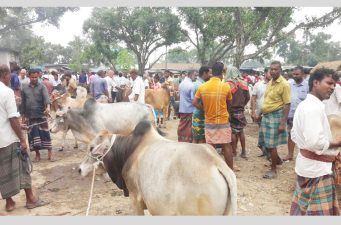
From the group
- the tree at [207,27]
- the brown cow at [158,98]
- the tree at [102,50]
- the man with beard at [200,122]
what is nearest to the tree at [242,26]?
the tree at [207,27]

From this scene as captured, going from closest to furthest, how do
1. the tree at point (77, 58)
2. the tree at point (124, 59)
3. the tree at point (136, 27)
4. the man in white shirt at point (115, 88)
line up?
1. the man in white shirt at point (115, 88)
2. the tree at point (136, 27)
3. the tree at point (124, 59)
4. the tree at point (77, 58)

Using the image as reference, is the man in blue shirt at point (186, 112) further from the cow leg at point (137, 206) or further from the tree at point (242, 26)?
the tree at point (242, 26)

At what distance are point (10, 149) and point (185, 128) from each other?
141 inches

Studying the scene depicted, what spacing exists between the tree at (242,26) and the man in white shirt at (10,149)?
36.5ft

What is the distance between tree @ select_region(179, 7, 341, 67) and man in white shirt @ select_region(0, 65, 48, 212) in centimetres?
1111

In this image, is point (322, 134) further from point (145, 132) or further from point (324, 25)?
point (324, 25)

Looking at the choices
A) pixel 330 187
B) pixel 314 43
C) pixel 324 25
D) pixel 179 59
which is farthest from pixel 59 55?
pixel 330 187

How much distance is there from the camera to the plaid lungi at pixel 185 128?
716cm

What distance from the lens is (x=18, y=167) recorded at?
4613 mm

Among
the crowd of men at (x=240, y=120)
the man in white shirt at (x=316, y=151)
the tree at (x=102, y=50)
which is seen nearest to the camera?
the man in white shirt at (x=316, y=151)

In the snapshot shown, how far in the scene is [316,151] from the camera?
9.58 feet

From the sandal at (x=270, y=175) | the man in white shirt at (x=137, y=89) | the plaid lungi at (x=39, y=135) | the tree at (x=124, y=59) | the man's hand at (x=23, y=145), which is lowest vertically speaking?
the sandal at (x=270, y=175)

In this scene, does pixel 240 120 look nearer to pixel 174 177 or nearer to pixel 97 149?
pixel 97 149

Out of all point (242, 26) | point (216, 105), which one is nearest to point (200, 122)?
point (216, 105)
